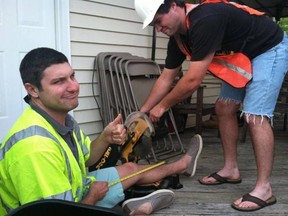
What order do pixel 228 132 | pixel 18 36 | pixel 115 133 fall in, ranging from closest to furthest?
pixel 115 133, pixel 228 132, pixel 18 36

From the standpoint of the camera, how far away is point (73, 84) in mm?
1542

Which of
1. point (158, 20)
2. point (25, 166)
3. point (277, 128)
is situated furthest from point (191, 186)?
point (277, 128)

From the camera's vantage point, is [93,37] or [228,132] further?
[93,37]

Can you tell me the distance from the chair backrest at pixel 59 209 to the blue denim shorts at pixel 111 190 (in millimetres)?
912

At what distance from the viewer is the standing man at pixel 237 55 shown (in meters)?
2.12

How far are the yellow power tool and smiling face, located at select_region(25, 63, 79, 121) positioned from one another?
816 millimetres

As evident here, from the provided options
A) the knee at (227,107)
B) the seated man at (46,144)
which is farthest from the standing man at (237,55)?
the seated man at (46,144)

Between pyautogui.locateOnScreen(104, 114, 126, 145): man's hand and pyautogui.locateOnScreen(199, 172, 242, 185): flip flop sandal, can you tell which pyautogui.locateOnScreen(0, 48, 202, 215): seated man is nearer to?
pyautogui.locateOnScreen(104, 114, 126, 145): man's hand

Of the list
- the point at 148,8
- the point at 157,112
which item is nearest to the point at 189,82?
the point at 157,112

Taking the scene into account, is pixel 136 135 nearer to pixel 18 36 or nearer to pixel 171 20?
pixel 171 20

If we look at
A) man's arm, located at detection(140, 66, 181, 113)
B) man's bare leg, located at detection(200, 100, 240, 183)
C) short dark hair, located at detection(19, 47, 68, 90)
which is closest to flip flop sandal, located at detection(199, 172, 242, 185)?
man's bare leg, located at detection(200, 100, 240, 183)

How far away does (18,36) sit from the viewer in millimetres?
2945

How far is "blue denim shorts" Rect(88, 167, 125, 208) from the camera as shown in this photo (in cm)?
195

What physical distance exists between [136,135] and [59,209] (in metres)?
1.37
